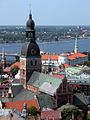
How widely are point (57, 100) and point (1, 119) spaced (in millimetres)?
13711

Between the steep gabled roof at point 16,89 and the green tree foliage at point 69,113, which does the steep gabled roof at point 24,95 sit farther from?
the green tree foliage at point 69,113

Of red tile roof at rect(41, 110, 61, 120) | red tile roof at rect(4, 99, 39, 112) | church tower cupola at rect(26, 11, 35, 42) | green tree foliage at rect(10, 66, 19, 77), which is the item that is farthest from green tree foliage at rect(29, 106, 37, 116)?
green tree foliage at rect(10, 66, 19, 77)

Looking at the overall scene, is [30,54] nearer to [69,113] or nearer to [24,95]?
[24,95]

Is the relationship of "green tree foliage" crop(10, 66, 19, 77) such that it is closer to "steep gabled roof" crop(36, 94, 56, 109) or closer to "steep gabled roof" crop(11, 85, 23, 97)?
"steep gabled roof" crop(11, 85, 23, 97)

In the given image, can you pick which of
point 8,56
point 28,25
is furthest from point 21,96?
point 8,56

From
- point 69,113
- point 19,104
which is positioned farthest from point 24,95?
point 69,113

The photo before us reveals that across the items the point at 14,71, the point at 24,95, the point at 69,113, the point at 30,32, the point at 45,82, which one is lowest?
the point at 14,71

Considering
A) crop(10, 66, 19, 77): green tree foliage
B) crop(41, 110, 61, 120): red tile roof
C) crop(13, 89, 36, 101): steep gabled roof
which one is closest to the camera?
crop(41, 110, 61, 120): red tile roof

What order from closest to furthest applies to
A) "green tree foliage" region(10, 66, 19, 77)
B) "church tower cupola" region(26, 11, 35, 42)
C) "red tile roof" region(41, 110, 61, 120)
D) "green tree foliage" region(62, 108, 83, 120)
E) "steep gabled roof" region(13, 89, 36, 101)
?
"red tile roof" region(41, 110, 61, 120) < "green tree foliage" region(62, 108, 83, 120) < "steep gabled roof" region(13, 89, 36, 101) < "church tower cupola" region(26, 11, 35, 42) < "green tree foliage" region(10, 66, 19, 77)

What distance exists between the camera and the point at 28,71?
147 ft

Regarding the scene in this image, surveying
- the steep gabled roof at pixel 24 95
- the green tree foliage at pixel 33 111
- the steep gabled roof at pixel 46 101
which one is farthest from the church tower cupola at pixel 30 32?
the green tree foliage at pixel 33 111

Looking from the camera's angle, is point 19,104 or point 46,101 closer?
point 19,104

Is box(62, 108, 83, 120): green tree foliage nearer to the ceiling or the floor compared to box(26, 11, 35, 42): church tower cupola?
nearer to the floor

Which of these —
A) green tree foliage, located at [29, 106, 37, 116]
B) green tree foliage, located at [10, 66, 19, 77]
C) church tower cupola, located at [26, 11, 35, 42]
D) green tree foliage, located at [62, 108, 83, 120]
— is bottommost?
green tree foliage, located at [10, 66, 19, 77]
